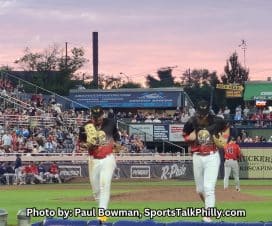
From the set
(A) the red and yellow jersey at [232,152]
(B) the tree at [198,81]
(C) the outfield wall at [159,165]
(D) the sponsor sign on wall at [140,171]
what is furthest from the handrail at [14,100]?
(B) the tree at [198,81]

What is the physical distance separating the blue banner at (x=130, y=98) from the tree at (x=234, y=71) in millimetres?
36670

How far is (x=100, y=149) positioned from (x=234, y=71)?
9482 centimetres

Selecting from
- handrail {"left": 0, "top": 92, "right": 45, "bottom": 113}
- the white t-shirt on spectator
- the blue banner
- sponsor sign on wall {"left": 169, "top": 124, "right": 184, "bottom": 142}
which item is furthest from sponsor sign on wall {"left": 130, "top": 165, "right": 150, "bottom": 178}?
the blue banner

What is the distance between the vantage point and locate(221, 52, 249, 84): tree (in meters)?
106

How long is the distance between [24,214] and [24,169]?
82.9ft

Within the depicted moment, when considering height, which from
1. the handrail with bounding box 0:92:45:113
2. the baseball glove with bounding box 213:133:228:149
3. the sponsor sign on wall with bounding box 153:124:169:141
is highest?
the handrail with bounding box 0:92:45:113

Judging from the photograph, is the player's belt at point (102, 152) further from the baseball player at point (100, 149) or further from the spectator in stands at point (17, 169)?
the spectator in stands at point (17, 169)

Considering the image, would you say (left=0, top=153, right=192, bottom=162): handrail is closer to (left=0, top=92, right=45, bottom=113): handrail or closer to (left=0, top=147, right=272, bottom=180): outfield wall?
(left=0, top=147, right=272, bottom=180): outfield wall

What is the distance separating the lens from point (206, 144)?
1253cm

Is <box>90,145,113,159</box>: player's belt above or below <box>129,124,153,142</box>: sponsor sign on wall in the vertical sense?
above

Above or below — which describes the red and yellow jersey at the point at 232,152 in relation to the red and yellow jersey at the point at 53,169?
above

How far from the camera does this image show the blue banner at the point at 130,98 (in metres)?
69.4

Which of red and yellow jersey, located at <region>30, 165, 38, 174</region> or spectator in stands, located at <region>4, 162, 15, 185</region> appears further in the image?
red and yellow jersey, located at <region>30, 165, 38, 174</region>

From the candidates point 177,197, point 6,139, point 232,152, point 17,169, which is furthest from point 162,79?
point 177,197
